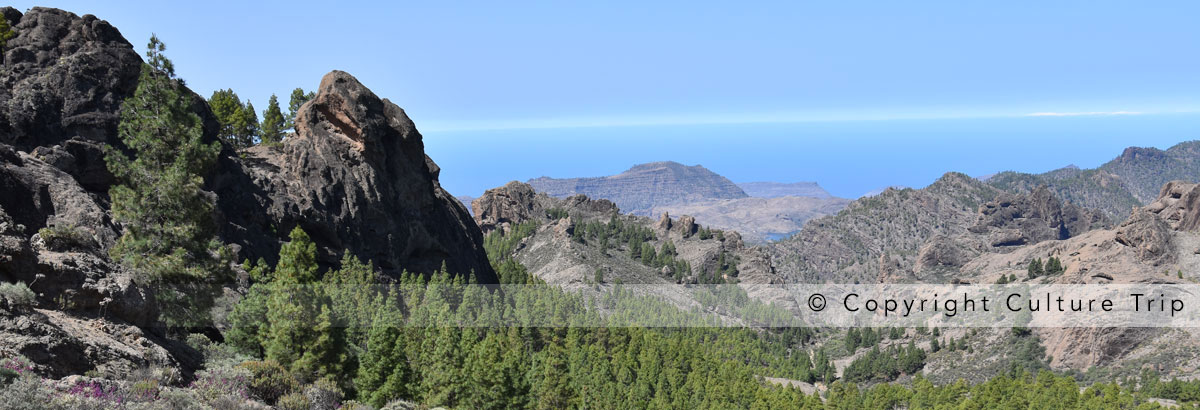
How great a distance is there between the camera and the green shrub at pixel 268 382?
92.7 ft

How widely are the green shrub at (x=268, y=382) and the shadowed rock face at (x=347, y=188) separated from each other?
155 ft

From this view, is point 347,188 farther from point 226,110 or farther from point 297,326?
point 297,326

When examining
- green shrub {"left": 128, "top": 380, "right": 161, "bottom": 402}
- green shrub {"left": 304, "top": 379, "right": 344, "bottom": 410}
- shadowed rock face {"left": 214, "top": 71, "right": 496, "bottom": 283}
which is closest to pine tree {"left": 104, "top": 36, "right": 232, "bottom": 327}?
green shrub {"left": 304, "top": 379, "right": 344, "bottom": 410}

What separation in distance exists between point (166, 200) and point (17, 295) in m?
16.1

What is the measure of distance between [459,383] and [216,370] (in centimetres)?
3110

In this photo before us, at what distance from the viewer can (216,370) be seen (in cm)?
2789

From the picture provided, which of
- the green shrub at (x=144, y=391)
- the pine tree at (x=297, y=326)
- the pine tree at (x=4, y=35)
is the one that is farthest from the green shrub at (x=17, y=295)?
the pine tree at (x=4, y=35)

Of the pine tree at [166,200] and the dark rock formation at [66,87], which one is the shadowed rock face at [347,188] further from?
the pine tree at [166,200]

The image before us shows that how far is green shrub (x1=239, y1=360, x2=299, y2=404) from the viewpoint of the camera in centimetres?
2825

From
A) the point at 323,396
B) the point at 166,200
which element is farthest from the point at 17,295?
the point at 166,200

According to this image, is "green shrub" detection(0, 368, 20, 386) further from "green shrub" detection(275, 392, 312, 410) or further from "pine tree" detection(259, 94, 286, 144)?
"pine tree" detection(259, 94, 286, 144)

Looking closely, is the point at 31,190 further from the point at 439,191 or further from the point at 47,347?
the point at 439,191

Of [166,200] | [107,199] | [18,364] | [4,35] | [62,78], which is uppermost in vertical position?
[4,35]

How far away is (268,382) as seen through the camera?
95.6ft
